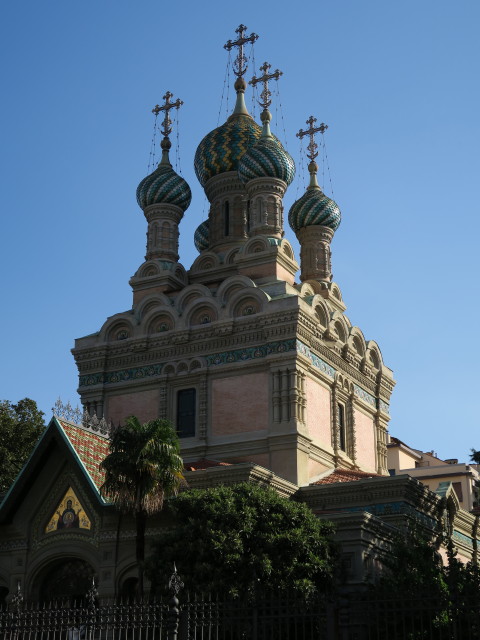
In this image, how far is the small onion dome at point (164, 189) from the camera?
3309 centimetres

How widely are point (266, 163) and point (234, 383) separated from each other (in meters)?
8.10

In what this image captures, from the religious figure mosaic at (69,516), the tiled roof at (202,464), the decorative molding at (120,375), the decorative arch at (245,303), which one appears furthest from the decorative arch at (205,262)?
the religious figure mosaic at (69,516)

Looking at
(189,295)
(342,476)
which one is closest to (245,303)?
(189,295)

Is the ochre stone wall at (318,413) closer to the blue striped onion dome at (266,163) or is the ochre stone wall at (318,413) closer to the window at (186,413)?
the window at (186,413)

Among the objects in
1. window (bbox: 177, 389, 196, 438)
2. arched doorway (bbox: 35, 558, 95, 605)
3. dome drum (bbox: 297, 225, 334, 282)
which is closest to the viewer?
arched doorway (bbox: 35, 558, 95, 605)

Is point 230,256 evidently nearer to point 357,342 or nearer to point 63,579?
point 357,342

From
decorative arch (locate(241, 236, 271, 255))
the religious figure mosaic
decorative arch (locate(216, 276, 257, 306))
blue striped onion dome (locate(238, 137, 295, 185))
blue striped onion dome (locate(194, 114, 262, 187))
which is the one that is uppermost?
blue striped onion dome (locate(194, 114, 262, 187))

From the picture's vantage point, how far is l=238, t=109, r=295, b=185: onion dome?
102 feet

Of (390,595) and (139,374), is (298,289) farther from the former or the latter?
(390,595)

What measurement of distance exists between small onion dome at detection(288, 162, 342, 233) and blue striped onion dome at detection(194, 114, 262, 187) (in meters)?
2.85

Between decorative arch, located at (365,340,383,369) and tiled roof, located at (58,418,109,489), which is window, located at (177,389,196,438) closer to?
tiled roof, located at (58,418,109,489)

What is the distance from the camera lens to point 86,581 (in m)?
22.5

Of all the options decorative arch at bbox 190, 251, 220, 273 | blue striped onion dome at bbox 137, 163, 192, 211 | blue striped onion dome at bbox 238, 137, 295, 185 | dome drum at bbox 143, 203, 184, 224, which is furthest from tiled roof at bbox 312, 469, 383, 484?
blue striped onion dome at bbox 137, 163, 192, 211

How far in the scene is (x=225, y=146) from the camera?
112ft
